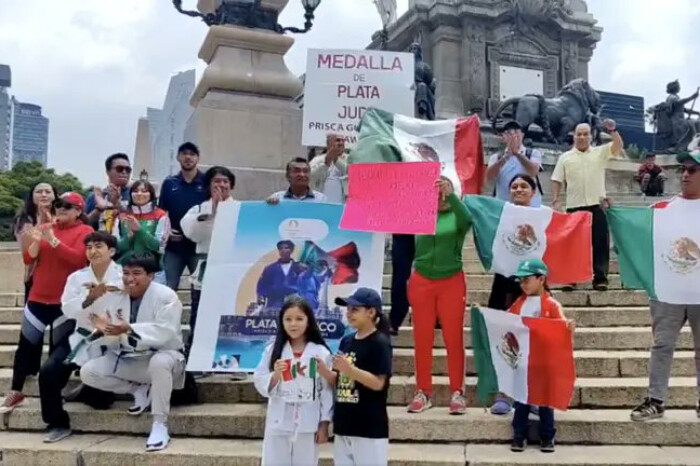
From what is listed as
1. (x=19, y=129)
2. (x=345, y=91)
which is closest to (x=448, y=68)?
(x=345, y=91)

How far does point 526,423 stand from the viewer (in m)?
4.73

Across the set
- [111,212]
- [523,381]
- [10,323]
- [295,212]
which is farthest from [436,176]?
[10,323]

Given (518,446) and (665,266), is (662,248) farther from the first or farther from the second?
(518,446)

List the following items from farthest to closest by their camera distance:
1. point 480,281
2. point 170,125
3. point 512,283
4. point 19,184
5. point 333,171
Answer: point 19,184 → point 170,125 → point 480,281 → point 333,171 → point 512,283

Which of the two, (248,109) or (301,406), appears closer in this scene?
(301,406)

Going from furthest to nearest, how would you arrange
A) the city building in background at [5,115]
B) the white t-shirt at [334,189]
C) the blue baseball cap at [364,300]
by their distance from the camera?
the city building in background at [5,115], the white t-shirt at [334,189], the blue baseball cap at [364,300]

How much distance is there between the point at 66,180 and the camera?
34594 mm

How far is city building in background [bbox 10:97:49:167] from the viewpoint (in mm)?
87438

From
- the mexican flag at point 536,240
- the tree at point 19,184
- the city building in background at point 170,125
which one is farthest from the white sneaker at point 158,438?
the tree at point 19,184

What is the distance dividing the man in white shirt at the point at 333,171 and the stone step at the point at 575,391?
1833mm

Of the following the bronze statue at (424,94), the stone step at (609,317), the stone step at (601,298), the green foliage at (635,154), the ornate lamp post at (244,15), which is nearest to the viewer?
the stone step at (609,317)

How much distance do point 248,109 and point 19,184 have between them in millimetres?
25005

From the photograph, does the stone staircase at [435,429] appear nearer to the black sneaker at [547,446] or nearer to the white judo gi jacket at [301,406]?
the black sneaker at [547,446]

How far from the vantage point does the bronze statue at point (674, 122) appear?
26391 millimetres
